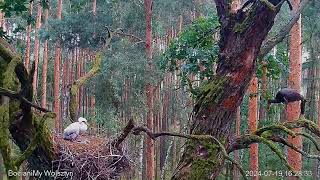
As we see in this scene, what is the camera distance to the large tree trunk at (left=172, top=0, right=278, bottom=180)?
282 centimetres

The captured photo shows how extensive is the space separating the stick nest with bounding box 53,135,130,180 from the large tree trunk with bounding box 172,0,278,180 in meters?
0.63

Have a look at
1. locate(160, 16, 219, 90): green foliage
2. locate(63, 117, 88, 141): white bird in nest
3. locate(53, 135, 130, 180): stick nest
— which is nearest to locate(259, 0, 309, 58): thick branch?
locate(53, 135, 130, 180): stick nest

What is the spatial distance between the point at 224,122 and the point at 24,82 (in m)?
1.31

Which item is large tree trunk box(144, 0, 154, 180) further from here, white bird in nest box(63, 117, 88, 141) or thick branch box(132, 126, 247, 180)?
thick branch box(132, 126, 247, 180)

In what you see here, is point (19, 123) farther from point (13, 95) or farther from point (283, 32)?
point (283, 32)

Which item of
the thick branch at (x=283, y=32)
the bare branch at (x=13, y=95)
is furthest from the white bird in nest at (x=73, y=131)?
the thick branch at (x=283, y=32)

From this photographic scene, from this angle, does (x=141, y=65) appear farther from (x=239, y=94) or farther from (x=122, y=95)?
(x=239, y=94)

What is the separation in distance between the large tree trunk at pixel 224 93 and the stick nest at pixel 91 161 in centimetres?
63

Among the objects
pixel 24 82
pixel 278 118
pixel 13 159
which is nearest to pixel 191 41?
pixel 24 82

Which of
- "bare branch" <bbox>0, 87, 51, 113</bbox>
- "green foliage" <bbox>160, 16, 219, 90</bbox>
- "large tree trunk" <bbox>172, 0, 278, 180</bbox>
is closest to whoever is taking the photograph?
"bare branch" <bbox>0, 87, 51, 113</bbox>

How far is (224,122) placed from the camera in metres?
2.90

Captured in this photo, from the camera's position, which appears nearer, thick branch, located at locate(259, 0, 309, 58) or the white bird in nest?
thick branch, located at locate(259, 0, 309, 58)

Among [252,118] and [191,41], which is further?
[252,118]

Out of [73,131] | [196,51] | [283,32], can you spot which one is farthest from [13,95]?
[196,51]
